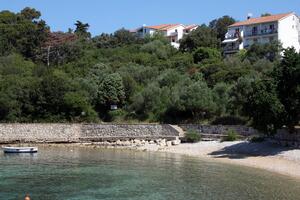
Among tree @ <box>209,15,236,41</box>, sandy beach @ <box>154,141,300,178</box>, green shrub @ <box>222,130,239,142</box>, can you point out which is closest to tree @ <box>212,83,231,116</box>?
green shrub @ <box>222,130,239,142</box>

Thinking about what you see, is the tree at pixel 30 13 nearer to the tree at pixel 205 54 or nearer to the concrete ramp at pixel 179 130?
the tree at pixel 205 54

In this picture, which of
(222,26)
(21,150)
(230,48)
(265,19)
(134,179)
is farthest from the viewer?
(222,26)

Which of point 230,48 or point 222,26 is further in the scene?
point 222,26

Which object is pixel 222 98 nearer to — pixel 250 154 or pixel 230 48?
pixel 250 154

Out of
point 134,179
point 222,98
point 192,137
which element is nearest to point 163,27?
point 222,98

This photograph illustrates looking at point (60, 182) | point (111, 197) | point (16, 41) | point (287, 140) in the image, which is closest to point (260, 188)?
point (111, 197)

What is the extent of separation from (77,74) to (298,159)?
52153 millimetres

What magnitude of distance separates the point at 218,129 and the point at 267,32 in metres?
43.3

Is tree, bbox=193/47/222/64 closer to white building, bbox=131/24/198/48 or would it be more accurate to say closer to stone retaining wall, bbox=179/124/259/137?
white building, bbox=131/24/198/48

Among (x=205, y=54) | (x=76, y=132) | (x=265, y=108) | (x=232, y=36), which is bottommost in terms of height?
(x=76, y=132)

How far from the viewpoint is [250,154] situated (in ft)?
169

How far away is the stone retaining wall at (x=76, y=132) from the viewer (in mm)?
66312

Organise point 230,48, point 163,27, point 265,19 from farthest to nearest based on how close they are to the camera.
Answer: point 163,27 < point 230,48 < point 265,19

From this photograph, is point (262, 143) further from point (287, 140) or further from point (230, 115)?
point (230, 115)
